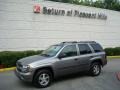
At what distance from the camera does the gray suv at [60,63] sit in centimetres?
802

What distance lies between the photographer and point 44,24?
1606 cm

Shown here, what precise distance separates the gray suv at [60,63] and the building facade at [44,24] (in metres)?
6.22

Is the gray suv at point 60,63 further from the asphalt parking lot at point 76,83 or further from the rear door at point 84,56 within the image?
the asphalt parking lot at point 76,83

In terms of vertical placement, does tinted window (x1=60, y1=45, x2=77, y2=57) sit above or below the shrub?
above

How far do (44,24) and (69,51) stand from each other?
7.32 m

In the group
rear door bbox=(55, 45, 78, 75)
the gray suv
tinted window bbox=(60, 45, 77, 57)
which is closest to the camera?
the gray suv

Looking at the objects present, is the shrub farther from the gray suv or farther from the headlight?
the headlight

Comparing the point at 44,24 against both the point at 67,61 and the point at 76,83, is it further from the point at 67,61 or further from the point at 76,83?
the point at 76,83

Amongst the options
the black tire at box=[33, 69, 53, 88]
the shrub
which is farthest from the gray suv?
the shrub

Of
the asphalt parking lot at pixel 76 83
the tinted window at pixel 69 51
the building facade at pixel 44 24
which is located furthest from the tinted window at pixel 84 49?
the building facade at pixel 44 24

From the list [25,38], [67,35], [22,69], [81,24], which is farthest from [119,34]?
[22,69]

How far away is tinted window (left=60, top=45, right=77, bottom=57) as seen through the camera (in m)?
8.97

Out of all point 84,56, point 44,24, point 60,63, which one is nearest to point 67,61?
point 60,63

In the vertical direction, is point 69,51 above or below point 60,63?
above
